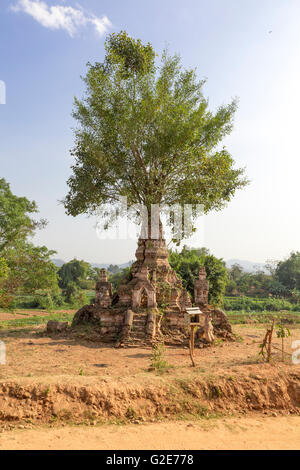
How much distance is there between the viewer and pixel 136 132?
15492mm

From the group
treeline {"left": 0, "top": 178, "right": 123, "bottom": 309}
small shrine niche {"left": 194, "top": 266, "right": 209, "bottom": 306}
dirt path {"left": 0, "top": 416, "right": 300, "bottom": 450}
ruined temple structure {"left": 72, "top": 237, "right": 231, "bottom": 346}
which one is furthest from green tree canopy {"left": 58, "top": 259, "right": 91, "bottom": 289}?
dirt path {"left": 0, "top": 416, "right": 300, "bottom": 450}

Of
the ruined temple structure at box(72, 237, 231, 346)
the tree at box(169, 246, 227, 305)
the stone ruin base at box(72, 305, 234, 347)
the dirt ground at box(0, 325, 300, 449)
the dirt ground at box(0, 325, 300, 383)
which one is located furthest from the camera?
the tree at box(169, 246, 227, 305)

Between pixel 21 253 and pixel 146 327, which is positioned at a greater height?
pixel 21 253

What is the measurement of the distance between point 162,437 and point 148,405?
1.12 meters

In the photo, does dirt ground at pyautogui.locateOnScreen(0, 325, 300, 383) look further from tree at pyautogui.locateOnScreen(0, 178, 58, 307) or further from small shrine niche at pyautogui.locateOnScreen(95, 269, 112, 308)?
tree at pyautogui.locateOnScreen(0, 178, 58, 307)

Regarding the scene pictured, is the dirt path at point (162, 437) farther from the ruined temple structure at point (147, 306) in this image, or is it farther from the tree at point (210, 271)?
the tree at point (210, 271)

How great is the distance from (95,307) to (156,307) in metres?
3.62

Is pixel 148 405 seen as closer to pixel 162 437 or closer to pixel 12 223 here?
pixel 162 437

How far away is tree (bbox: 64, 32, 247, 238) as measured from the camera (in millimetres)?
15656

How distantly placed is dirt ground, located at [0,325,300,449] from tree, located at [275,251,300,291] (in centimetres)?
4844

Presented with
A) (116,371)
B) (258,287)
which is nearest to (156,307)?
(116,371)

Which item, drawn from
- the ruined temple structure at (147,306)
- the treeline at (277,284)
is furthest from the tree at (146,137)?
the treeline at (277,284)

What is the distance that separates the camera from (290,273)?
55.2 m

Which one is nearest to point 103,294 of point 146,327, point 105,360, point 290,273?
point 146,327
